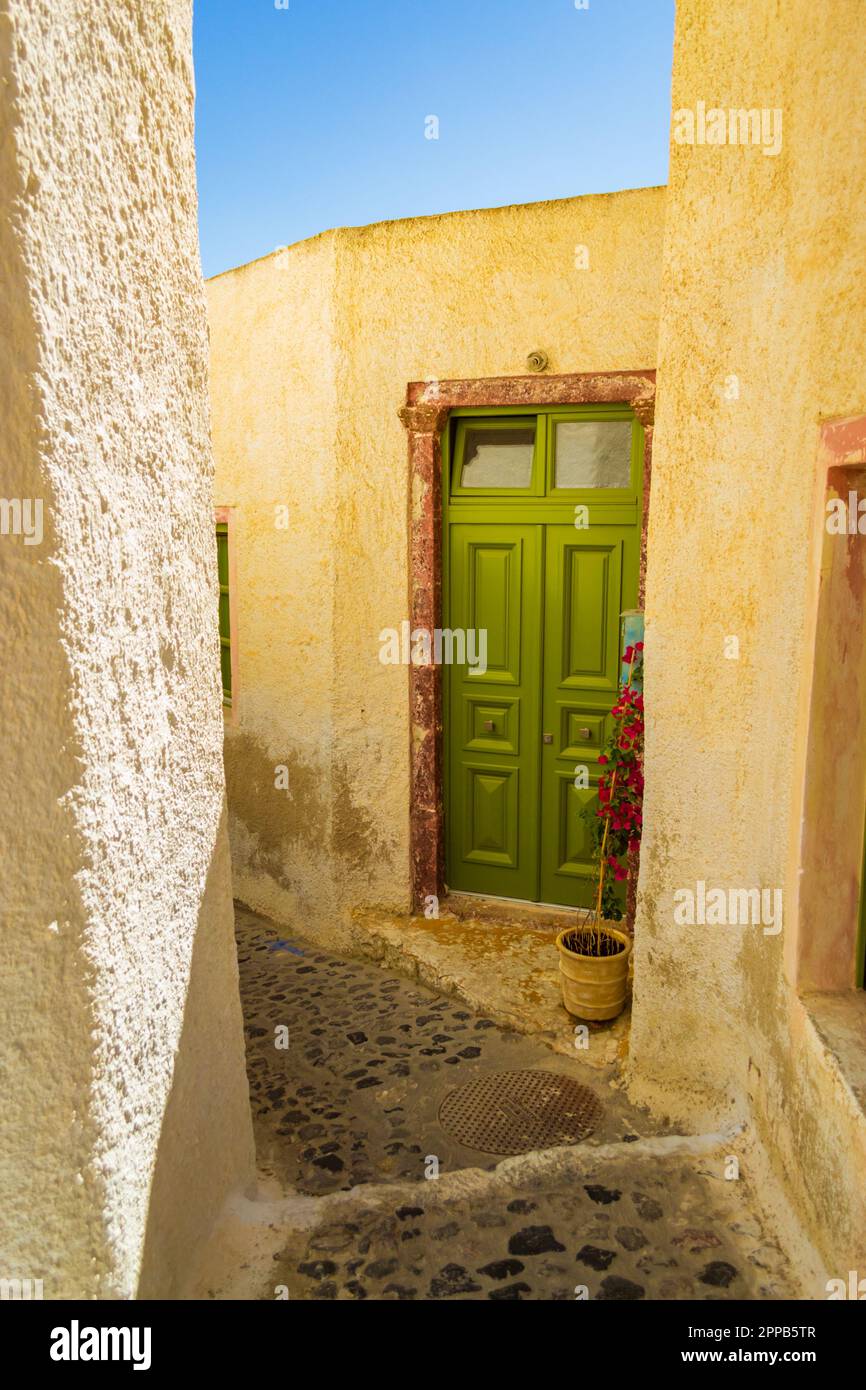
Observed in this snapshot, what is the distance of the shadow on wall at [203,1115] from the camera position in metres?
Answer: 2.31

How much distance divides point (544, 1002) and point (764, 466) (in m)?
2.69

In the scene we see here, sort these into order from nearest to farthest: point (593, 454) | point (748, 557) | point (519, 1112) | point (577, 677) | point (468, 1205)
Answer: point (468, 1205), point (748, 557), point (519, 1112), point (593, 454), point (577, 677)

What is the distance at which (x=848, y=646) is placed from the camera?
2.64 metres

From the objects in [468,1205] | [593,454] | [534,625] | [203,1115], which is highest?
[593,454]

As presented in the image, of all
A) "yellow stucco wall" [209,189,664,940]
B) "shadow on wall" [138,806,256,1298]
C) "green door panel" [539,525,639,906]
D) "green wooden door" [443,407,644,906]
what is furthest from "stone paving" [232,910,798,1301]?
"yellow stucco wall" [209,189,664,940]

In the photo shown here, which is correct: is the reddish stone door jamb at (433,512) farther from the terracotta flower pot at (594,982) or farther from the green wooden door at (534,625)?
the terracotta flower pot at (594,982)

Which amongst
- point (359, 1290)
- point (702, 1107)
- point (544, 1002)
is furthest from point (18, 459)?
point (544, 1002)

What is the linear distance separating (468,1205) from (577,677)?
295cm

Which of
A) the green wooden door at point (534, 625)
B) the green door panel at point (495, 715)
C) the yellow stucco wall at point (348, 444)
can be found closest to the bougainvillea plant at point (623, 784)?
the green wooden door at point (534, 625)

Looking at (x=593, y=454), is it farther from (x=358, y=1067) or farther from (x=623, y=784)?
(x=358, y=1067)

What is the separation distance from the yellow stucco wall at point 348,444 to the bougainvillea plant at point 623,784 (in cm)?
144

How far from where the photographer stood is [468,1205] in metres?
3.01

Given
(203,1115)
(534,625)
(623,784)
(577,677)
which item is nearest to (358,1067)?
(623,784)

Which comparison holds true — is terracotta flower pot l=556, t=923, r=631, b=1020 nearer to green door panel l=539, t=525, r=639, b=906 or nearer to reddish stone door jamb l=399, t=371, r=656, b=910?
green door panel l=539, t=525, r=639, b=906
